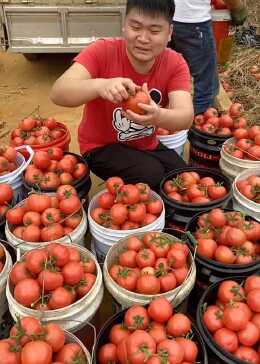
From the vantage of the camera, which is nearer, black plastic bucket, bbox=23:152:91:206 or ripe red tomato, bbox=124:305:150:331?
ripe red tomato, bbox=124:305:150:331

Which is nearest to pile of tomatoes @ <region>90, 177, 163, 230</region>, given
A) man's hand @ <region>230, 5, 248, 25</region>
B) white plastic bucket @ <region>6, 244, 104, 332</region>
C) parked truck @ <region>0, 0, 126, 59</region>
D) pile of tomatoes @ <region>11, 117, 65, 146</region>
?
white plastic bucket @ <region>6, 244, 104, 332</region>

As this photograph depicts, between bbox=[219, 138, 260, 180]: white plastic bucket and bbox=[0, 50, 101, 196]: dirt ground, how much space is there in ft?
5.88

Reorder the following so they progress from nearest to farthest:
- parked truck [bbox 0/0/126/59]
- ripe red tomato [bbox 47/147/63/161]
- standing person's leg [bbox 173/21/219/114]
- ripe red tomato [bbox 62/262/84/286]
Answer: ripe red tomato [bbox 62/262/84/286], ripe red tomato [bbox 47/147/63/161], standing person's leg [bbox 173/21/219/114], parked truck [bbox 0/0/126/59]

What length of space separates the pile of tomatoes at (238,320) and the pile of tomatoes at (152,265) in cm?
24

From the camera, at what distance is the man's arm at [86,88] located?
92.1 inches

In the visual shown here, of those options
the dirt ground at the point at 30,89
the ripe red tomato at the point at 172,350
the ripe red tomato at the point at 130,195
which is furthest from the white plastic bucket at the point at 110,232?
the dirt ground at the point at 30,89

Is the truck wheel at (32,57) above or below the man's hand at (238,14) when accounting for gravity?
below

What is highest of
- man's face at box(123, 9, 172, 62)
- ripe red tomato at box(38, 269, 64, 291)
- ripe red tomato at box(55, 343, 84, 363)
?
man's face at box(123, 9, 172, 62)

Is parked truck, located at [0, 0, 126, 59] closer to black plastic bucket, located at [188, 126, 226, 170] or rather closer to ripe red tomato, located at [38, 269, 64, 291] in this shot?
black plastic bucket, located at [188, 126, 226, 170]

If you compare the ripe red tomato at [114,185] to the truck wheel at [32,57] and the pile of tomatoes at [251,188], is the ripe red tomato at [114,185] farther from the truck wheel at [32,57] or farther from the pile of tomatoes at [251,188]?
the truck wheel at [32,57]

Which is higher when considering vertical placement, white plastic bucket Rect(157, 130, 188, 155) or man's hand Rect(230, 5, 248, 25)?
man's hand Rect(230, 5, 248, 25)

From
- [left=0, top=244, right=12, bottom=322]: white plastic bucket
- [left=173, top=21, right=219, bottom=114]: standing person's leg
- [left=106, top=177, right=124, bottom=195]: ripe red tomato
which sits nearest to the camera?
[left=0, top=244, right=12, bottom=322]: white plastic bucket

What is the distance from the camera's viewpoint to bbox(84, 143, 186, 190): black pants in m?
3.13

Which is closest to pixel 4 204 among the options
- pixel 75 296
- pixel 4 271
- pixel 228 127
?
pixel 4 271
